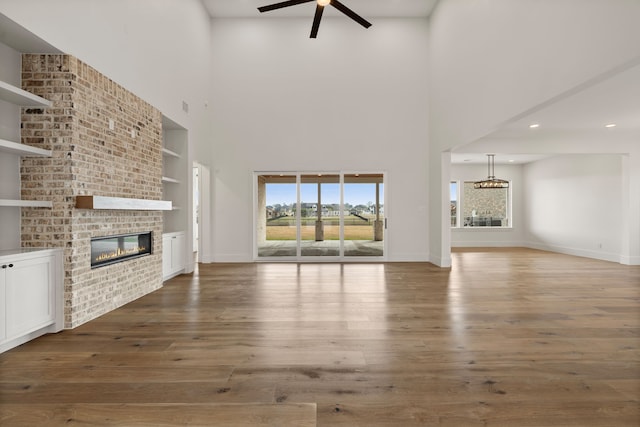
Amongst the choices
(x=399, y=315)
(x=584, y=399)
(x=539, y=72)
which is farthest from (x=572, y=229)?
(x=584, y=399)

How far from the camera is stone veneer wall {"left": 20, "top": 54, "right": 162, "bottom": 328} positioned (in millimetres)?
3609

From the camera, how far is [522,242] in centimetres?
1210

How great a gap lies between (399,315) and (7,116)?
185 inches

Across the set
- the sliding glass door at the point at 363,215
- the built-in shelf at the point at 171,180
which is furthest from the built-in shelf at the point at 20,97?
the sliding glass door at the point at 363,215

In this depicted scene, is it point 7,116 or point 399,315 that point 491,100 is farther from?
point 7,116

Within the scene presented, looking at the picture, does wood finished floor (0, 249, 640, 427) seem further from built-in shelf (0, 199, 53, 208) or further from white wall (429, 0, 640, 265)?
white wall (429, 0, 640, 265)

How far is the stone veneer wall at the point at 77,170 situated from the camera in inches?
142

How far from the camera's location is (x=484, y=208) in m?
12.3

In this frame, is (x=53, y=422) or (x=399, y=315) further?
(x=399, y=315)

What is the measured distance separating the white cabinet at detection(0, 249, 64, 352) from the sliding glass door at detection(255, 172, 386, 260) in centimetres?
518

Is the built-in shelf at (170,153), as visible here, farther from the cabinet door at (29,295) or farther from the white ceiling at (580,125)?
the white ceiling at (580,125)

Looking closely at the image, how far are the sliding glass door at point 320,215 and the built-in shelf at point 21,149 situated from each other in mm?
5226

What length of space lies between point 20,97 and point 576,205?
1203 centimetres

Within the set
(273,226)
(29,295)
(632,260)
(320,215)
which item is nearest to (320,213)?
(320,215)
